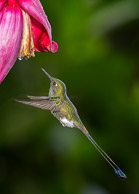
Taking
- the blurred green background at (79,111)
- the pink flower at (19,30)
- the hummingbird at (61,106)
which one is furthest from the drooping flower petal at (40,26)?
the blurred green background at (79,111)

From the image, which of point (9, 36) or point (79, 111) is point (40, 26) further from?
point (79, 111)

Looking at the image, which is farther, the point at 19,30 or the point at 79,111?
the point at 79,111

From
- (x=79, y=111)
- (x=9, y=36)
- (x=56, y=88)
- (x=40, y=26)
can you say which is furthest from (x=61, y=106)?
(x=79, y=111)

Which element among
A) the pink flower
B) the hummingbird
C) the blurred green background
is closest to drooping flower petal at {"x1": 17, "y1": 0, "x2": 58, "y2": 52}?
the pink flower

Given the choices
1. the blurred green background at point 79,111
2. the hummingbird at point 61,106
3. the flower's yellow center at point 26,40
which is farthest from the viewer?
the blurred green background at point 79,111

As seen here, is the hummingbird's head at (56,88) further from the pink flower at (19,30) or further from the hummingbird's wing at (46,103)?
the pink flower at (19,30)

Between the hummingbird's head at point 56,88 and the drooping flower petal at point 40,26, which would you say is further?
the hummingbird's head at point 56,88

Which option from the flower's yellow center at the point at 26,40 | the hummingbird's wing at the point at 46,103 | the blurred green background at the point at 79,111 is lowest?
the blurred green background at the point at 79,111

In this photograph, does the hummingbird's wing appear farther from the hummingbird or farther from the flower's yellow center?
the flower's yellow center

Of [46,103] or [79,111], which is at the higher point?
[46,103]

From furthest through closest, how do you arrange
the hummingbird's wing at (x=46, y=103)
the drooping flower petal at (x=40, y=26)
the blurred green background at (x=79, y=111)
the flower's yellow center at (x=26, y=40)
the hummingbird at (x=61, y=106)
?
the blurred green background at (x=79, y=111)
the hummingbird at (x=61, y=106)
the hummingbird's wing at (x=46, y=103)
the flower's yellow center at (x=26, y=40)
the drooping flower petal at (x=40, y=26)
